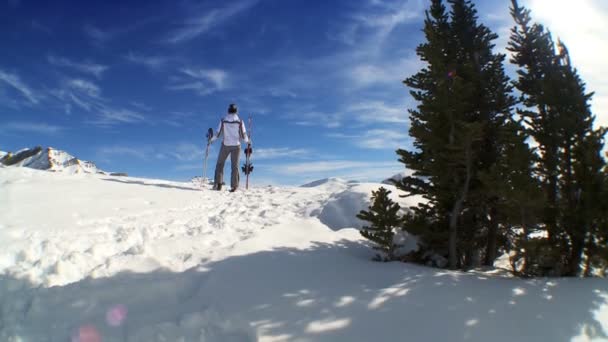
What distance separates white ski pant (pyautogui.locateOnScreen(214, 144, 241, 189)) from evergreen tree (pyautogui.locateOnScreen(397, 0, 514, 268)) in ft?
29.2

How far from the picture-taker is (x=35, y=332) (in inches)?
95.3

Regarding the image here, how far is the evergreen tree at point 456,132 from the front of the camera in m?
3.79

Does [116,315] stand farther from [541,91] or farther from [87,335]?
[541,91]

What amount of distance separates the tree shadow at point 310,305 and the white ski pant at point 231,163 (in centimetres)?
903

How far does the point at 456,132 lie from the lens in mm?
3639

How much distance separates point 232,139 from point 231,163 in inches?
41.8

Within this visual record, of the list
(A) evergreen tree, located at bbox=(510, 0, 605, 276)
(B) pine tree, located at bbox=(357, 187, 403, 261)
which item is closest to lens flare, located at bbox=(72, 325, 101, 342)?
(B) pine tree, located at bbox=(357, 187, 403, 261)

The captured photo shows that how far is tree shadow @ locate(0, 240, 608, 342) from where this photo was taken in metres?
2.35

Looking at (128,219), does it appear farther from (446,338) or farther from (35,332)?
(446,338)

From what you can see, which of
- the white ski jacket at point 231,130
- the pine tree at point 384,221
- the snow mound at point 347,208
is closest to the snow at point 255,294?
the pine tree at point 384,221

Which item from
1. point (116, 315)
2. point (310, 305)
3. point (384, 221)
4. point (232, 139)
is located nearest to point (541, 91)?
point (384, 221)

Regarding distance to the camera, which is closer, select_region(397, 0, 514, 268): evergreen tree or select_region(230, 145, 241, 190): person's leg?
select_region(397, 0, 514, 268): evergreen tree

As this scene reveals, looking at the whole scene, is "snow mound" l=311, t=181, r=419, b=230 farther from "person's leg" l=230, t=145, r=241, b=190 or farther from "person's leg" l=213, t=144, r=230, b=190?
"person's leg" l=213, t=144, r=230, b=190

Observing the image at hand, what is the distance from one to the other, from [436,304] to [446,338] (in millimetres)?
468
